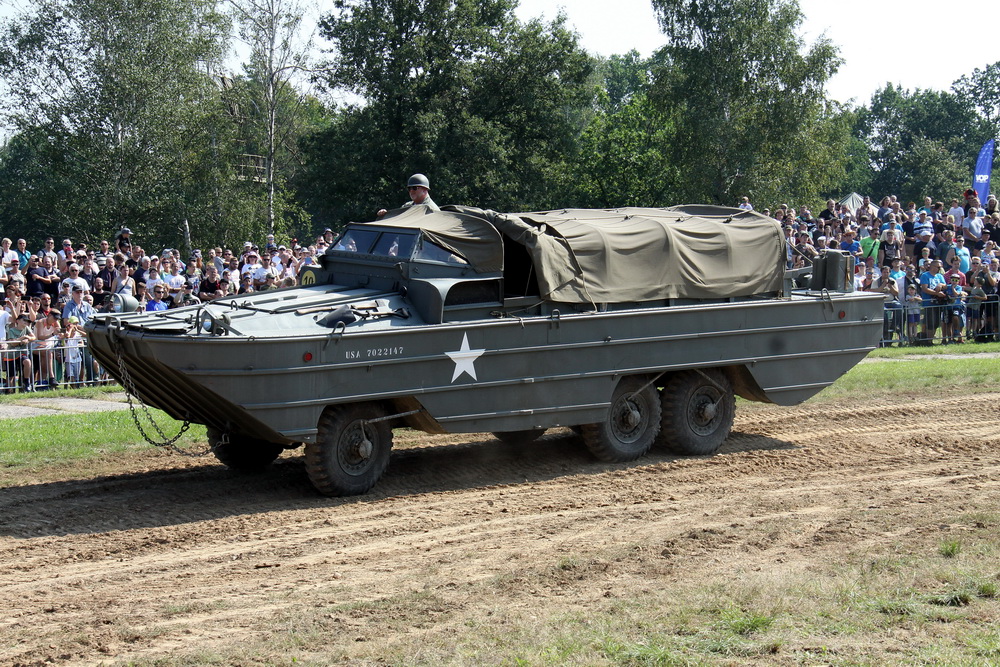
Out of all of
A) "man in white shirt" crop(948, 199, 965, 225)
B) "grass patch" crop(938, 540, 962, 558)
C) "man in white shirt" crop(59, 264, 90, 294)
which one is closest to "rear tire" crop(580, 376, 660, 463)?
"grass patch" crop(938, 540, 962, 558)

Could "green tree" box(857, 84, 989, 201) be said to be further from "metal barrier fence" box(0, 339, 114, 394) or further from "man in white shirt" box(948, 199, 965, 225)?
"metal barrier fence" box(0, 339, 114, 394)

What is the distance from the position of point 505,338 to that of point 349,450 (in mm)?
1619

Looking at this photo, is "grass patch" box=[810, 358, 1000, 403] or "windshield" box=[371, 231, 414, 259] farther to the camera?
"grass patch" box=[810, 358, 1000, 403]

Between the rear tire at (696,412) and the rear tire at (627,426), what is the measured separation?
A: 6.3 inches

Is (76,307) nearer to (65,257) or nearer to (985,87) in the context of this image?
(65,257)

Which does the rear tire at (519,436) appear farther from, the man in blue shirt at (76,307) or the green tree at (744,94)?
the green tree at (744,94)

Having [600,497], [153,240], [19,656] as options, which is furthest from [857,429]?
[153,240]

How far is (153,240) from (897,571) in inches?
1127

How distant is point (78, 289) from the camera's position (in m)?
16.2

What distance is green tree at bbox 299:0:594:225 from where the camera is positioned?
111ft

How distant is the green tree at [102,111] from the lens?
31281 mm

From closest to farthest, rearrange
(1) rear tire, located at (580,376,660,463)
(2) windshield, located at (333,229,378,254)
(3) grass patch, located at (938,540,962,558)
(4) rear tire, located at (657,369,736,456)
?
1. (3) grass patch, located at (938,540,962,558)
2. (2) windshield, located at (333,229,378,254)
3. (1) rear tire, located at (580,376,660,463)
4. (4) rear tire, located at (657,369,736,456)

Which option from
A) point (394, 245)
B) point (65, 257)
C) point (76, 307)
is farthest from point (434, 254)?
point (65, 257)

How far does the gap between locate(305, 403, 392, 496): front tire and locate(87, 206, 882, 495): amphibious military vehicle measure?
0.05ft
